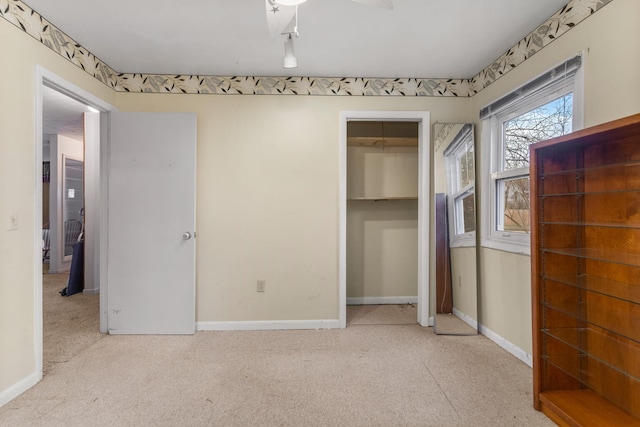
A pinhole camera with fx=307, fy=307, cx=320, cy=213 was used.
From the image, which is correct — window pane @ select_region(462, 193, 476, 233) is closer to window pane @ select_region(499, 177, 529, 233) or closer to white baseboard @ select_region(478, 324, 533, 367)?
window pane @ select_region(499, 177, 529, 233)

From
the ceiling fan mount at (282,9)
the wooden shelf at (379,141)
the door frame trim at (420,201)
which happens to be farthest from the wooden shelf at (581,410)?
the wooden shelf at (379,141)

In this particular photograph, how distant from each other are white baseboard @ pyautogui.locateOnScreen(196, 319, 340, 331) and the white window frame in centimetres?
168

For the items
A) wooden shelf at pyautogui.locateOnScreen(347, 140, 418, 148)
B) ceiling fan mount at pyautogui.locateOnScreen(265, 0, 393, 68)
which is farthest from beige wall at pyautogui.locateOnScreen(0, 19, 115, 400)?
wooden shelf at pyautogui.locateOnScreen(347, 140, 418, 148)

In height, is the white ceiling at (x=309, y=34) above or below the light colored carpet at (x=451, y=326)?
above

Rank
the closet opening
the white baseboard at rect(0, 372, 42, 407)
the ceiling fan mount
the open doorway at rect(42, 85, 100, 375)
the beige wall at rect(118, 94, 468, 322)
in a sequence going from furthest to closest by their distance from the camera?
the closet opening → the beige wall at rect(118, 94, 468, 322) → the open doorway at rect(42, 85, 100, 375) → the white baseboard at rect(0, 372, 42, 407) → the ceiling fan mount

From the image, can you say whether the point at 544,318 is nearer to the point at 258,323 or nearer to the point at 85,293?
the point at 258,323

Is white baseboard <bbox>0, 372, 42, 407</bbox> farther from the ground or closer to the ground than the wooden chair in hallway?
closer to the ground

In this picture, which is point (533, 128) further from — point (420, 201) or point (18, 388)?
point (18, 388)

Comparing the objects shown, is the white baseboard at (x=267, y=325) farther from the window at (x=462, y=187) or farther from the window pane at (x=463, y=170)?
the window pane at (x=463, y=170)

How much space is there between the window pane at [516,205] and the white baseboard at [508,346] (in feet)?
3.03

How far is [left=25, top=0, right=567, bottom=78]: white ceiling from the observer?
77.8 inches

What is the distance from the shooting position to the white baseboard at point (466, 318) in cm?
290

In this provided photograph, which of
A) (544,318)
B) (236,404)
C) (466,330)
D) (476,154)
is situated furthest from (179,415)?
(476,154)

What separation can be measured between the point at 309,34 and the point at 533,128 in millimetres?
1866
